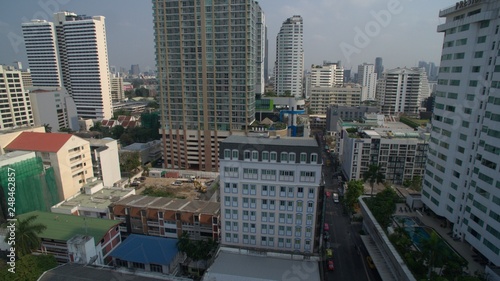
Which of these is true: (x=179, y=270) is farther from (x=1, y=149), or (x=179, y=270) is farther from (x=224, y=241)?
(x=1, y=149)

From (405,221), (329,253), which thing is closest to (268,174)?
(329,253)

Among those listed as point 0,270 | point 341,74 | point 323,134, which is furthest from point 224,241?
Answer: point 341,74

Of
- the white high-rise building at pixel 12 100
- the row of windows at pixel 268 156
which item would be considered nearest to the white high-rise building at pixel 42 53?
the white high-rise building at pixel 12 100

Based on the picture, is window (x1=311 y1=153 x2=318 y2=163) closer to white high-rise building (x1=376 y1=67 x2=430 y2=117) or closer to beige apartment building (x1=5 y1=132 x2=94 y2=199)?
beige apartment building (x1=5 y1=132 x2=94 y2=199)

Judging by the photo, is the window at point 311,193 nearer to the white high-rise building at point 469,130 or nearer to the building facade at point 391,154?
the white high-rise building at point 469,130

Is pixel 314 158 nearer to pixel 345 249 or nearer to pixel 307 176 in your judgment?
pixel 307 176

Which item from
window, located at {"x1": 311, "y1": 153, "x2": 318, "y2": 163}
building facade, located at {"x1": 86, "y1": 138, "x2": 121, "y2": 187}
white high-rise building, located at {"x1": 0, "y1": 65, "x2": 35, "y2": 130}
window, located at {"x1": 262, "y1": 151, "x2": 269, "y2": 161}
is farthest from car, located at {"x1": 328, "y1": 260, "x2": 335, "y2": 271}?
white high-rise building, located at {"x1": 0, "y1": 65, "x2": 35, "y2": 130}

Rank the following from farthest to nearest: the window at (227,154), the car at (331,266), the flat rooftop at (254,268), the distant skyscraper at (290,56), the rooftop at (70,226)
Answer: the distant skyscraper at (290,56), the car at (331,266), the rooftop at (70,226), the window at (227,154), the flat rooftop at (254,268)
